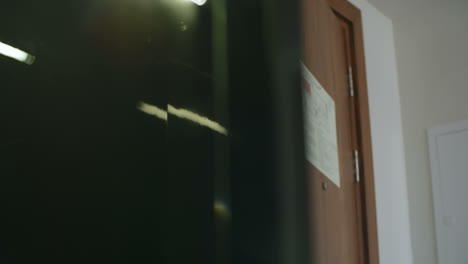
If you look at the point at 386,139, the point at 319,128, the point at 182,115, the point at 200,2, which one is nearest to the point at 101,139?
the point at 182,115

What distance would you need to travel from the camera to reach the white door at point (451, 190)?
1.89m

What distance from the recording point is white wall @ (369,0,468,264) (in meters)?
2.00

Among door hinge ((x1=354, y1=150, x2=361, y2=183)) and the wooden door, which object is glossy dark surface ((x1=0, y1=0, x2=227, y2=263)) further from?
door hinge ((x1=354, y1=150, x2=361, y2=183))

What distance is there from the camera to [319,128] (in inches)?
52.3

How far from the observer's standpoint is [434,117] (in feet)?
6.75

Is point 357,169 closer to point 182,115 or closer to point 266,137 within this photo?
point 266,137

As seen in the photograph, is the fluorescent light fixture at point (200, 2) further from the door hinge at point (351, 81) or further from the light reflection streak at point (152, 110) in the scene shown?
the door hinge at point (351, 81)

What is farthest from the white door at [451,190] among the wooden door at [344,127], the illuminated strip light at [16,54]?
the illuminated strip light at [16,54]

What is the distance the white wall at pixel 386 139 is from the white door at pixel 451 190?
14 cm

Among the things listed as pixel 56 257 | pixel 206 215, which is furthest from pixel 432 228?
pixel 56 257

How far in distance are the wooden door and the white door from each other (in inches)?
14.1

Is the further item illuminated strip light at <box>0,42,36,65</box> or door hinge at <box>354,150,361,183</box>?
door hinge at <box>354,150,361,183</box>

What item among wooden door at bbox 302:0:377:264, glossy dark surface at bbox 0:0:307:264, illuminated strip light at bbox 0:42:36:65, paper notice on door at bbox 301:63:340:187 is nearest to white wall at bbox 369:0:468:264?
wooden door at bbox 302:0:377:264

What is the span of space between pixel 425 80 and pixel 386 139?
334mm
